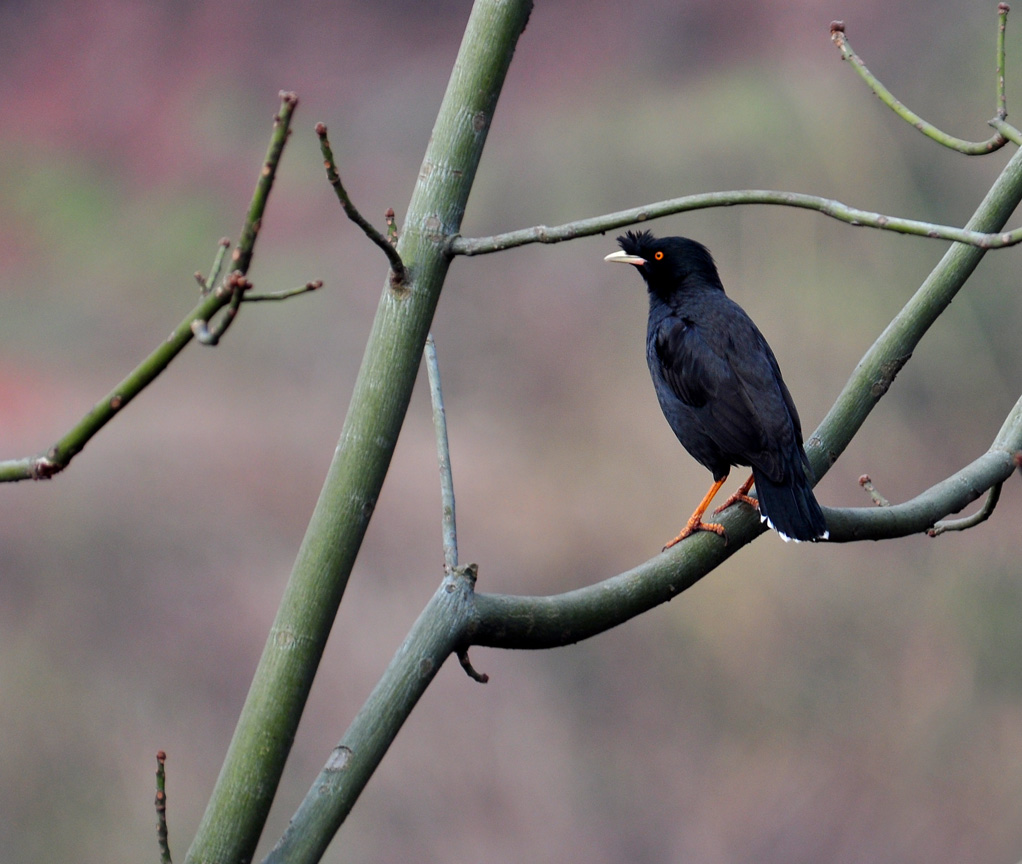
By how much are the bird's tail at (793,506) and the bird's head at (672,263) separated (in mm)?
856

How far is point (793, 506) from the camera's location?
2592 millimetres

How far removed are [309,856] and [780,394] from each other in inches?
77.2

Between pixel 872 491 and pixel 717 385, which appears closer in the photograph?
pixel 872 491

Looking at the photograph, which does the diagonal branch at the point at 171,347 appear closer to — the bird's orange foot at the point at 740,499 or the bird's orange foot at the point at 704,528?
the bird's orange foot at the point at 704,528

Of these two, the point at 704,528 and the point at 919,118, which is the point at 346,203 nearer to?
the point at 704,528

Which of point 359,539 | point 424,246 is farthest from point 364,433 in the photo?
point 424,246

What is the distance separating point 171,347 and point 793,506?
6.04ft

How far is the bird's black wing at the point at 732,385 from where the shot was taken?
2.89 m

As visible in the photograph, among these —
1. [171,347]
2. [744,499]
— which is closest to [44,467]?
[171,347]

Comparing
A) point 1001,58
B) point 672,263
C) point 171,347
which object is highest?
point 672,263

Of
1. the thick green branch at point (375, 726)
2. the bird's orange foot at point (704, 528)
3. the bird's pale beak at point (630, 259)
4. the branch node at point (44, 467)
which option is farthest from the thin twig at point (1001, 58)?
the branch node at point (44, 467)

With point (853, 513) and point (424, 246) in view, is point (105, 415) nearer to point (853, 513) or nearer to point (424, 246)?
point (424, 246)

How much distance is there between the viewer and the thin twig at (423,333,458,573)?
1893 mm

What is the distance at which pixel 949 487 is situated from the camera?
242cm
